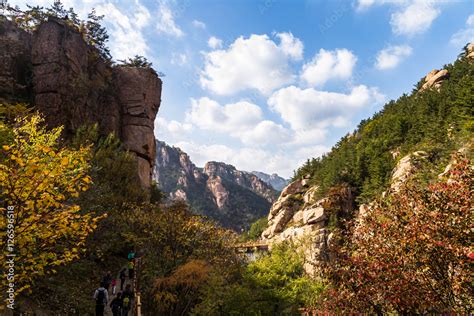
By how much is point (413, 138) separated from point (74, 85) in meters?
55.6

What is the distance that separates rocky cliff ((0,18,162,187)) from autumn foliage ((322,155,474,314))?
34.5 meters

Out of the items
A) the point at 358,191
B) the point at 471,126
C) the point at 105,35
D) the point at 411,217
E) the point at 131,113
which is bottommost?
the point at 411,217

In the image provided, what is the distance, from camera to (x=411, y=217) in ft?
24.7

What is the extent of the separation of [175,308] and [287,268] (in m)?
7.45

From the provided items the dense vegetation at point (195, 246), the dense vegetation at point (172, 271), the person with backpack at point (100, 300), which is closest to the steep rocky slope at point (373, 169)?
the dense vegetation at point (195, 246)

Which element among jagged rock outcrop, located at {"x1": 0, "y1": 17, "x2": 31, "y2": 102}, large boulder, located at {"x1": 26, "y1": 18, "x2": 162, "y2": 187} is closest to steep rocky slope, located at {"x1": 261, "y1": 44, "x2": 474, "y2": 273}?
large boulder, located at {"x1": 26, "y1": 18, "x2": 162, "y2": 187}

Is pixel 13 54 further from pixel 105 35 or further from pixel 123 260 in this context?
pixel 123 260

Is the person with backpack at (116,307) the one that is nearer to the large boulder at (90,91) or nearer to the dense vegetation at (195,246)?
the dense vegetation at (195,246)

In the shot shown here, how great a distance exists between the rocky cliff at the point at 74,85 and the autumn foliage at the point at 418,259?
1357 inches

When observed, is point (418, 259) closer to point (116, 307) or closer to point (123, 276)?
point (116, 307)

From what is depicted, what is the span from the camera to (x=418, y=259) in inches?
280

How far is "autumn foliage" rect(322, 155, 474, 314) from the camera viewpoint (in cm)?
673

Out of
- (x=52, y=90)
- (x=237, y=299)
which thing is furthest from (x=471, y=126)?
(x=52, y=90)

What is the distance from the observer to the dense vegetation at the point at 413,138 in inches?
1721
